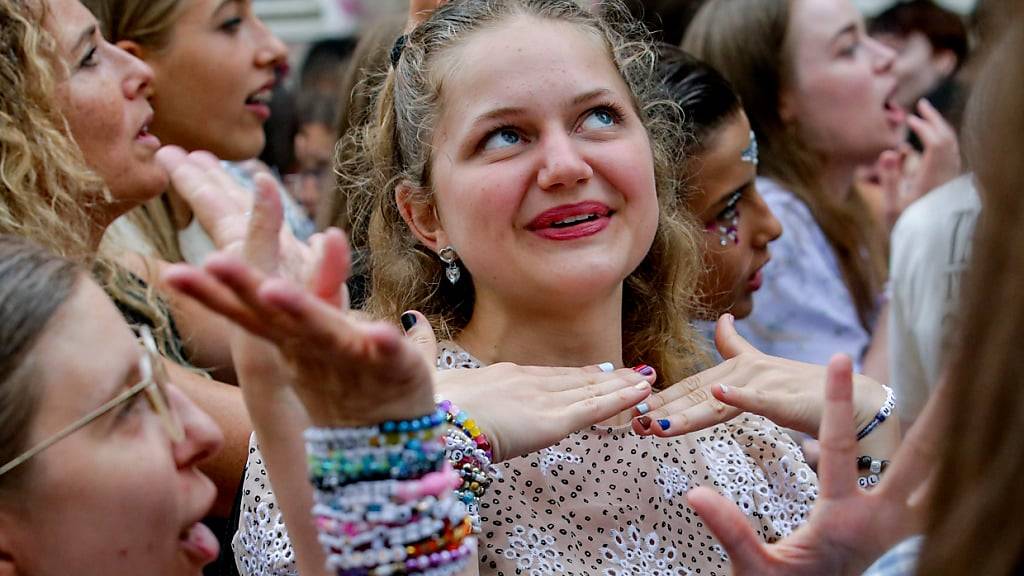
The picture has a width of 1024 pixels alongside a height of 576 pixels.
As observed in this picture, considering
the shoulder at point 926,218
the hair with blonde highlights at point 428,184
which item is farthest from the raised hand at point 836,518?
the shoulder at point 926,218

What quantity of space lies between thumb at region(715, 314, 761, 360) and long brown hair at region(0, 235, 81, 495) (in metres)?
1.21

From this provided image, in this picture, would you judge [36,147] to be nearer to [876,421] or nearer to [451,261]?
[451,261]

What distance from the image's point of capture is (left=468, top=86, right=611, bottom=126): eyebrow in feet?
7.38

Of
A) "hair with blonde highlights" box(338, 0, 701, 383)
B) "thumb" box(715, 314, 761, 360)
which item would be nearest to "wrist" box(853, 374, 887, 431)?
"thumb" box(715, 314, 761, 360)

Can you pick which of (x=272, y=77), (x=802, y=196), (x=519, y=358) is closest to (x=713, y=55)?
(x=802, y=196)

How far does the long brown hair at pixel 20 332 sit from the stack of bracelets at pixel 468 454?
1.83 feet

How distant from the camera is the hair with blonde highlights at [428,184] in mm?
2418

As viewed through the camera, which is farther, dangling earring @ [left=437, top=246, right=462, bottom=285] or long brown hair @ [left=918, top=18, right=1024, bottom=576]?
dangling earring @ [left=437, top=246, right=462, bottom=285]

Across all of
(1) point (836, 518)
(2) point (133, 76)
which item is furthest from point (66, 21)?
(1) point (836, 518)

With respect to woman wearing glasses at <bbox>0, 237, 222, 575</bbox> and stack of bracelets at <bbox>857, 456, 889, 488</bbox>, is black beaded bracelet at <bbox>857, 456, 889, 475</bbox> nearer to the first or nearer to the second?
stack of bracelets at <bbox>857, 456, 889, 488</bbox>

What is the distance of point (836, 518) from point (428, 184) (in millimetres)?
1132

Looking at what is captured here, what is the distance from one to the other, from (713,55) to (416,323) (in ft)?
7.21

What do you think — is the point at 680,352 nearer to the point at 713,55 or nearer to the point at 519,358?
the point at 519,358

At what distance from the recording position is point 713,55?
4.11 meters
